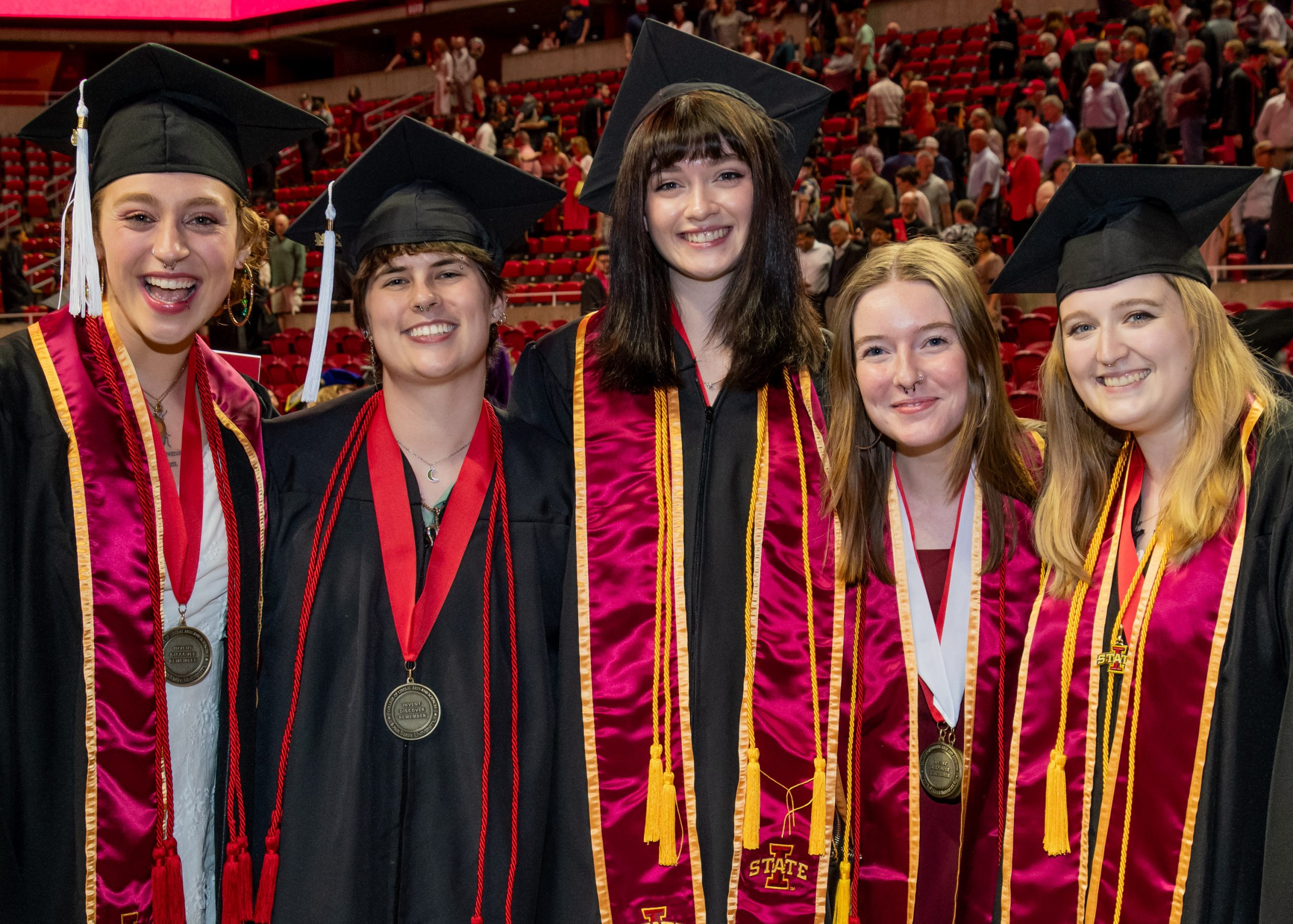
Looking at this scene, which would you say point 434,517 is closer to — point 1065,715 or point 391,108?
point 1065,715

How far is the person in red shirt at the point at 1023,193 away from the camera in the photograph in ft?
28.9

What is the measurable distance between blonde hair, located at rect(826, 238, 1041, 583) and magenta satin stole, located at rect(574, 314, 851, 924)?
67mm

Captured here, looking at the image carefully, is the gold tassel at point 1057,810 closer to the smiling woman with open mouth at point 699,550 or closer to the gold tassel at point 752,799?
the smiling woman with open mouth at point 699,550

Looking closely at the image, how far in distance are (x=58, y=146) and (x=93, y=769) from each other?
1.31 m

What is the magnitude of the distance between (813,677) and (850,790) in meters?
0.25

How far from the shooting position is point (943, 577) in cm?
250

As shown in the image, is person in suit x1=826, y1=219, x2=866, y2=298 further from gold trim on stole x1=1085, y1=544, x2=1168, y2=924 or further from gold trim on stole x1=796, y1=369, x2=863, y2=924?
gold trim on stole x1=1085, y1=544, x2=1168, y2=924

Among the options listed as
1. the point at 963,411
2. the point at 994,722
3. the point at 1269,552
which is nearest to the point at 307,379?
the point at 963,411

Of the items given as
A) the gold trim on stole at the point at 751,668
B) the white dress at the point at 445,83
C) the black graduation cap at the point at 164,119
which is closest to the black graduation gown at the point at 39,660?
the black graduation cap at the point at 164,119

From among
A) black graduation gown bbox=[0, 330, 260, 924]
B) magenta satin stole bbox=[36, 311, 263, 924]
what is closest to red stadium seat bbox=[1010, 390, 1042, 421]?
magenta satin stole bbox=[36, 311, 263, 924]

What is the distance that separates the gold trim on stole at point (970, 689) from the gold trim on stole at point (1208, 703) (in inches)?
16.6

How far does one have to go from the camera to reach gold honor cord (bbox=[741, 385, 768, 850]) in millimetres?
2309

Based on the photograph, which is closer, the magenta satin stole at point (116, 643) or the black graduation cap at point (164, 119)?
the magenta satin stole at point (116, 643)

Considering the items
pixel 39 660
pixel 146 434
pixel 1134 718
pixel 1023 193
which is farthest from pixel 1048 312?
pixel 39 660
